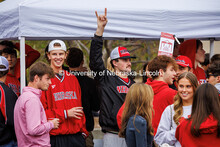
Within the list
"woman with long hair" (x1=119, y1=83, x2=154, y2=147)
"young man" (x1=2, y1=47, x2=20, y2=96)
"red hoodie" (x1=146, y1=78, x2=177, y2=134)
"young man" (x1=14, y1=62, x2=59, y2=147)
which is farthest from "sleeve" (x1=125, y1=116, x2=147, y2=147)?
"young man" (x1=2, y1=47, x2=20, y2=96)

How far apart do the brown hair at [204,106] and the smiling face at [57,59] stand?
2.01m

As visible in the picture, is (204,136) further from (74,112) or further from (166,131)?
(74,112)

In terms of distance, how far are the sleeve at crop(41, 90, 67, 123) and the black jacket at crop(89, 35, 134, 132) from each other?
0.49 metres

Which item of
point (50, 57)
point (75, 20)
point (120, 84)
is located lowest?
point (120, 84)

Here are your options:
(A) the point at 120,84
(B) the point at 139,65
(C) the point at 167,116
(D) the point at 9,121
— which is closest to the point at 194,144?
(C) the point at 167,116

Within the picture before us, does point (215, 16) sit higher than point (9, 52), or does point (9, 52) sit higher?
point (215, 16)

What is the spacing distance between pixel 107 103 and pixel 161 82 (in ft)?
2.37

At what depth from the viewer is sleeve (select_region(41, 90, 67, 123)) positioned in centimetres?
411

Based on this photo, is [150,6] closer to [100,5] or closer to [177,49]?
[100,5]

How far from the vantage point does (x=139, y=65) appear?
1605 cm

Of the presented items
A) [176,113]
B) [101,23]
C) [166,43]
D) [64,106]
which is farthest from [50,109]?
[166,43]

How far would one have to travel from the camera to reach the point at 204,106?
2934 millimetres

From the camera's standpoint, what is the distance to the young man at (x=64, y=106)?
4145mm

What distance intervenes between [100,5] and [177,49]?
6.54ft
